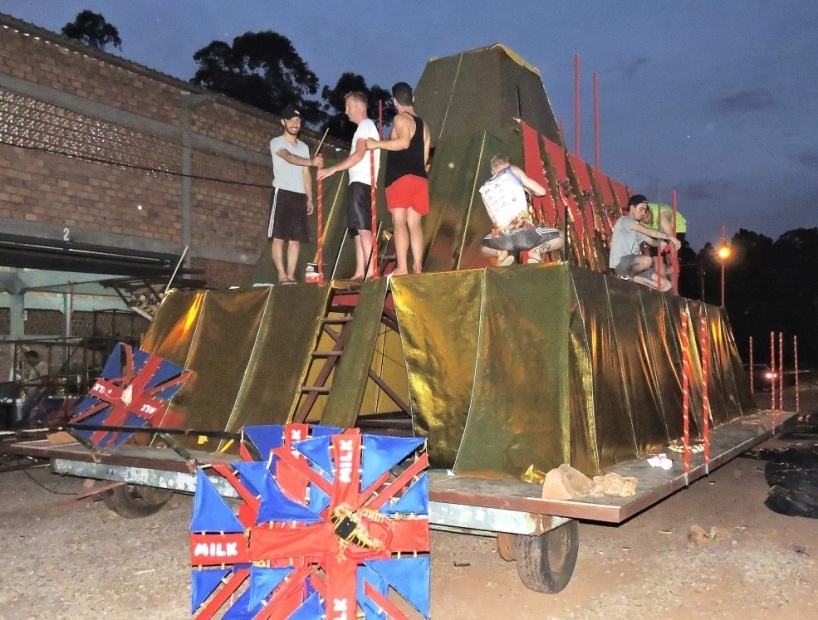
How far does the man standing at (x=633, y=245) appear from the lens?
7.84 meters

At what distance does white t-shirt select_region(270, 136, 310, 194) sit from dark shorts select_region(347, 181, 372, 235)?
985 millimetres

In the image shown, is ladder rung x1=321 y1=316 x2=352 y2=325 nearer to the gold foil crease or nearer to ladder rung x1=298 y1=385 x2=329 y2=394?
the gold foil crease

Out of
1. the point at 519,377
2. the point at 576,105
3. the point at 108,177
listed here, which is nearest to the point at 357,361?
the point at 519,377

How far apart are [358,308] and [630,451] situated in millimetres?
2468

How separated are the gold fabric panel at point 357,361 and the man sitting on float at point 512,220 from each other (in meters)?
1.09

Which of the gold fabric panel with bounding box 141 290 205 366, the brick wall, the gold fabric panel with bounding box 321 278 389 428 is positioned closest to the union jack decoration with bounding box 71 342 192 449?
the gold fabric panel with bounding box 141 290 205 366

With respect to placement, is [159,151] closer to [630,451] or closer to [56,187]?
[56,187]

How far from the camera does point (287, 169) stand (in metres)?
7.85

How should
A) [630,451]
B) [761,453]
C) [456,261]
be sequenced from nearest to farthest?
[630,451]
[456,261]
[761,453]

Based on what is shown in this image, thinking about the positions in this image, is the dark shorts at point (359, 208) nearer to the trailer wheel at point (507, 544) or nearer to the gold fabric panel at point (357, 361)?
the gold fabric panel at point (357, 361)

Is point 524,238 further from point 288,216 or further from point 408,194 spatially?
point 288,216

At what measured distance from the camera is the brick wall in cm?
1054

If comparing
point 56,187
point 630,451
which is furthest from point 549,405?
point 56,187

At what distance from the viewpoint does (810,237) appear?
43.9 metres
